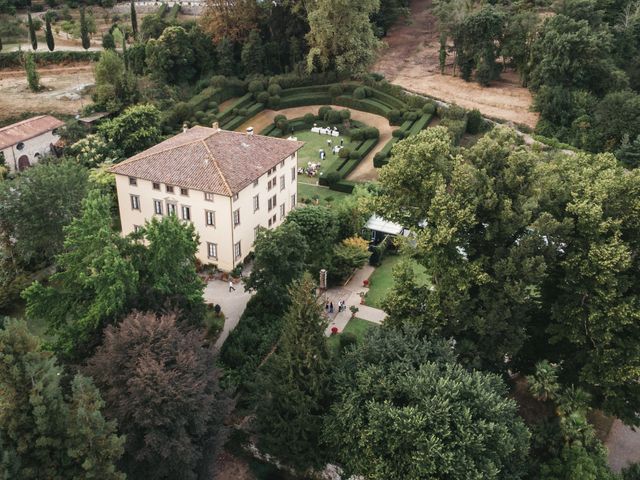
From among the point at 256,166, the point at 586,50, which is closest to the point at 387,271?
the point at 256,166

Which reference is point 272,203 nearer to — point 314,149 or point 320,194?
point 320,194

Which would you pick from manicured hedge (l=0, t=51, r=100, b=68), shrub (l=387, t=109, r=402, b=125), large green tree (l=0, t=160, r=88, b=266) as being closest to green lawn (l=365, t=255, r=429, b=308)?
large green tree (l=0, t=160, r=88, b=266)

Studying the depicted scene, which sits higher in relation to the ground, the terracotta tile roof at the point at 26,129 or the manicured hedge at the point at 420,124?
the terracotta tile roof at the point at 26,129

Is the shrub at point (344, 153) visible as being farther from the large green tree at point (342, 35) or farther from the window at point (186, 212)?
the window at point (186, 212)

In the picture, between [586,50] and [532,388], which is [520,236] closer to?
[532,388]

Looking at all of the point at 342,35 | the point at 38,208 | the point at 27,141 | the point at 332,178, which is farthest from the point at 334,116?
the point at 38,208

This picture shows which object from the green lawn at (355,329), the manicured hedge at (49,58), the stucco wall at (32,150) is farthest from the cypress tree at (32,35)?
the green lawn at (355,329)

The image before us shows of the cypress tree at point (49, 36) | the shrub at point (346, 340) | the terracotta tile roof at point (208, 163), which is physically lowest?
the shrub at point (346, 340)
